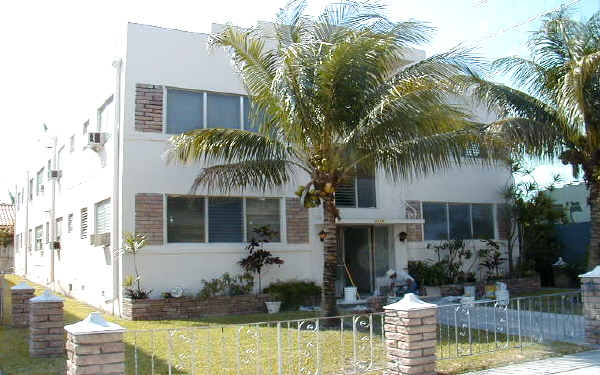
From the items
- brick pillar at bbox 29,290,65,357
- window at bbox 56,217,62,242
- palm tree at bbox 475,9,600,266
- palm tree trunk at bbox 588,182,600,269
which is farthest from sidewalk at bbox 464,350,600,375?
window at bbox 56,217,62,242

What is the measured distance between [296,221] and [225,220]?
1793 mm

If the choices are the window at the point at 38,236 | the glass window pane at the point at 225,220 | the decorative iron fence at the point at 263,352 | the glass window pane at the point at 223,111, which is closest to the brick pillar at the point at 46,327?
the decorative iron fence at the point at 263,352

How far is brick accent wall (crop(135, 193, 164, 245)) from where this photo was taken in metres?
12.9

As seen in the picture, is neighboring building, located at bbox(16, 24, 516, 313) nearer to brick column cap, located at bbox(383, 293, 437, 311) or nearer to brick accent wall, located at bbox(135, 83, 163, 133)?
brick accent wall, located at bbox(135, 83, 163, 133)

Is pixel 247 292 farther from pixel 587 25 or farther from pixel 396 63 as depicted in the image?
pixel 587 25

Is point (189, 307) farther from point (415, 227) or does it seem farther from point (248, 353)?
point (415, 227)

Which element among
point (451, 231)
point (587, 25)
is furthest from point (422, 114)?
point (451, 231)

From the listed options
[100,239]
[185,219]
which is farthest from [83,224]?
[185,219]

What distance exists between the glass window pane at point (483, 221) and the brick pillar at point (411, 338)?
1155 cm

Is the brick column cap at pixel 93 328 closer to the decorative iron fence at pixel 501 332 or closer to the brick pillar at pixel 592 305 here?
the decorative iron fence at pixel 501 332

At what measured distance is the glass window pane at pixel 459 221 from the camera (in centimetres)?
1733

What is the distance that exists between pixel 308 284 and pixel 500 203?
7.47m

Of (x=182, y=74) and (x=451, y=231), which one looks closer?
Result: (x=182, y=74)

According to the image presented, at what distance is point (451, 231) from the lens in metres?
17.2
